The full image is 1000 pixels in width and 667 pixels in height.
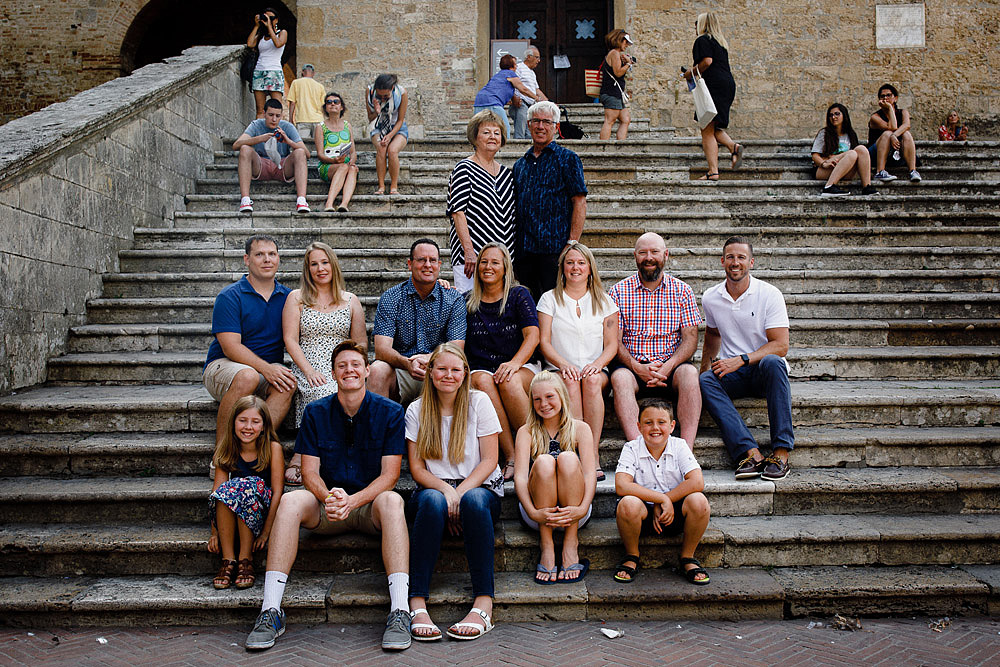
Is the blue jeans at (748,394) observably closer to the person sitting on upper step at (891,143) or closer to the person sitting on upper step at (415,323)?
the person sitting on upper step at (415,323)

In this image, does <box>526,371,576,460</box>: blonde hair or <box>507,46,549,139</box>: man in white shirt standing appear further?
<box>507,46,549,139</box>: man in white shirt standing

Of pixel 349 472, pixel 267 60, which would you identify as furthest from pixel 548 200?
pixel 267 60

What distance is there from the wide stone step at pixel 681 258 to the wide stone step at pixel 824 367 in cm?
126

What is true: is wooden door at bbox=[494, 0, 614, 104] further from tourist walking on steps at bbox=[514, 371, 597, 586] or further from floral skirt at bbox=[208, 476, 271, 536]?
floral skirt at bbox=[208, 476, 271, 536]

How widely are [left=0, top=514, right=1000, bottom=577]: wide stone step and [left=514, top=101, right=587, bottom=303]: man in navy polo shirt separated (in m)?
1.86

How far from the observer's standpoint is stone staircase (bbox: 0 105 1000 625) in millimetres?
3494

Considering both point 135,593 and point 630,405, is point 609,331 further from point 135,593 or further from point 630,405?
point 135,593

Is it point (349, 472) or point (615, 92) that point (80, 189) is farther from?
point (615, 92)

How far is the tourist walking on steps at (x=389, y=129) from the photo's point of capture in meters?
7.31

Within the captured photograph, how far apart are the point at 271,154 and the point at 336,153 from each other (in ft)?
2.11

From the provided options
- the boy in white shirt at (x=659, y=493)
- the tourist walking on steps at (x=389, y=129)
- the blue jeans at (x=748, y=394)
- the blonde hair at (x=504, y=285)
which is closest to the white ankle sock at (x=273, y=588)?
the boy in white shirt at (x=659, y=493)

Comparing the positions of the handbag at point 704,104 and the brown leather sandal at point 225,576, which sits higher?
the handbag at point 704,104

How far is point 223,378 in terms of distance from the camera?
4262mm

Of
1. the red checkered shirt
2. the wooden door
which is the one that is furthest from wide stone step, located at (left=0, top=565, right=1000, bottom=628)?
the wooden door
